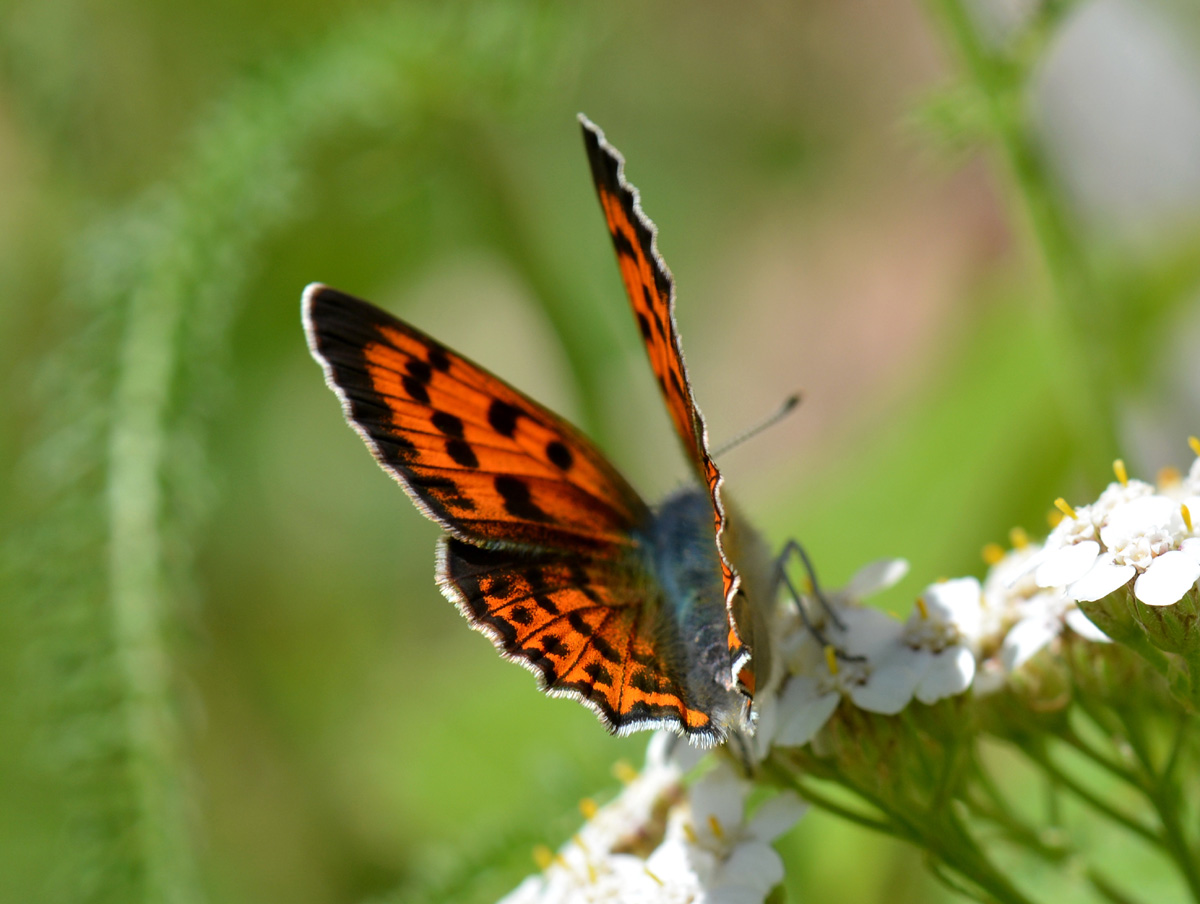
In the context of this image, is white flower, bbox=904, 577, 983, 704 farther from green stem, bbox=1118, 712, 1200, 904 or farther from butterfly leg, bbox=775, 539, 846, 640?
green stem, bbox=1118, 712, 1200, 904

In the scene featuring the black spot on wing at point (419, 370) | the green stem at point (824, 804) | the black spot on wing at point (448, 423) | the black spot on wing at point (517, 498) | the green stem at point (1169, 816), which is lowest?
the green stem at point (1169, 816)

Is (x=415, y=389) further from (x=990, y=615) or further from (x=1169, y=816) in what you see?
(x=1169, y=816)

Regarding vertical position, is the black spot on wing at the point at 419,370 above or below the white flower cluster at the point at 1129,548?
above

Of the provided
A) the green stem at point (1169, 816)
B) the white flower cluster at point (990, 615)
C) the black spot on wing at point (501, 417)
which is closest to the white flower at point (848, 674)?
the white flower cluster at point (990, 615)

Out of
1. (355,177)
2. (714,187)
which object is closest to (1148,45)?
(714,187)

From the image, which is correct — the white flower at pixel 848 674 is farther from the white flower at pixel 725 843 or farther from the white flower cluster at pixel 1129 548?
the white flower cluster at pixel 1129 548

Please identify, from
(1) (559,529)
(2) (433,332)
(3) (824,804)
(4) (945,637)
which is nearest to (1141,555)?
(4) (945,637)
